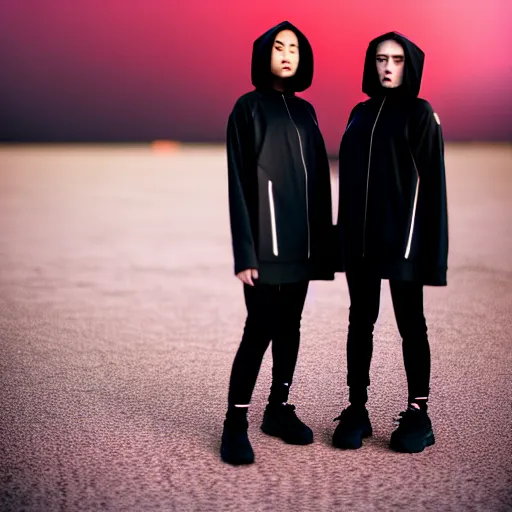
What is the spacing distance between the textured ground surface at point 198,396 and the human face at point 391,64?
1624mm

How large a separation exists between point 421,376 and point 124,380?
188 cm

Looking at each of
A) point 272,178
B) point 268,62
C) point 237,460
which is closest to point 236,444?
point 237,460

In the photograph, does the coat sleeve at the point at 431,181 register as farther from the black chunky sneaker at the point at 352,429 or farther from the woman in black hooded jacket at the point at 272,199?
the black chunky sneaker at the point at 352,429

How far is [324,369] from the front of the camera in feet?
16.2

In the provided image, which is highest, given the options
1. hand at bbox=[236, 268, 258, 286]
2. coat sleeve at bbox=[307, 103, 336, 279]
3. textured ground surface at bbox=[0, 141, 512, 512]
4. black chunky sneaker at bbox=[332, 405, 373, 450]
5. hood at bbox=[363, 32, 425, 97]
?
hood at bbox=[363, 32, 425, 97]

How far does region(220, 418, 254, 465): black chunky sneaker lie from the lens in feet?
11.3

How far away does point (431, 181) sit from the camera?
11.3 feet

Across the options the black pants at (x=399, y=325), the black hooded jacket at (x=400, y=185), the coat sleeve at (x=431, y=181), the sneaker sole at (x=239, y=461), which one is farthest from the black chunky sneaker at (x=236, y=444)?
the coat sleeve at (x=431, y=181)

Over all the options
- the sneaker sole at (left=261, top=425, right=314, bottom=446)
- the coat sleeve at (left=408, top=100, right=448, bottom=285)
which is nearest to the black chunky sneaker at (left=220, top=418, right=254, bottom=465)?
the sneaker sole at (left=261, top=425, right=314, bottom=446)

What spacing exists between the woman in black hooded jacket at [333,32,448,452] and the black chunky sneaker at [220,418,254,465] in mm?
427

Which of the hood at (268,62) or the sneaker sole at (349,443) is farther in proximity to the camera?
the sneaker sole at (349,443)

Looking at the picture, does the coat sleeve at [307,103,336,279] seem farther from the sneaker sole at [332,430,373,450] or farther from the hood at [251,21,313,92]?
the sneaker sole at [332,430,373,450]

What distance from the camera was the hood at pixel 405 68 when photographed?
11.4ft

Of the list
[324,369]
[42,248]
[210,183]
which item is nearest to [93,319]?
[324,369]
